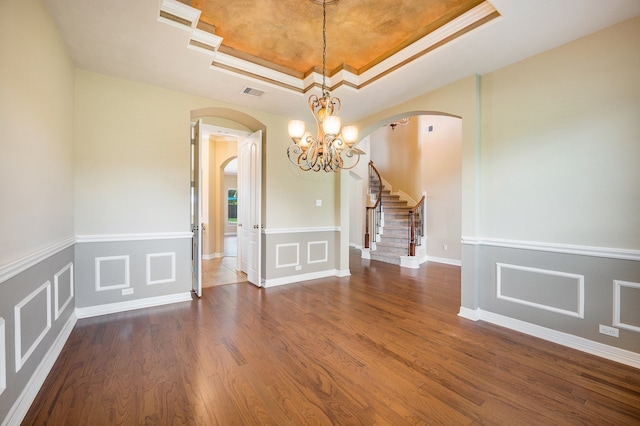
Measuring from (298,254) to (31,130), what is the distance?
381cm

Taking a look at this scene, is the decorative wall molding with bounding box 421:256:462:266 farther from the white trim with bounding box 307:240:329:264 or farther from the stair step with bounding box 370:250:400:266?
the white trim with bounding box 307:240:329:264

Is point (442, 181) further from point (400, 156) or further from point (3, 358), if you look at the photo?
point (3, 358)

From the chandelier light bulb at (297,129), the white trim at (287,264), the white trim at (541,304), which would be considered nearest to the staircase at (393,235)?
the white trim at (287,264)

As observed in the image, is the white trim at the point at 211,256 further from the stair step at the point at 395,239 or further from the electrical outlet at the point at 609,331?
the electrical outlet at the point at 609,331

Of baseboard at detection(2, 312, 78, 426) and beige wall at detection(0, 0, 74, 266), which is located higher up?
beige wall at detection(0, 0, 74, 266)

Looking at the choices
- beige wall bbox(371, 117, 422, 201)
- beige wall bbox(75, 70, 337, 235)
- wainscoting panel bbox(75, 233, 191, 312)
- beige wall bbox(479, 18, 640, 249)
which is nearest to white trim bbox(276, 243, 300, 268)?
wainscoting panel bbox(75, 233, 191, 312)

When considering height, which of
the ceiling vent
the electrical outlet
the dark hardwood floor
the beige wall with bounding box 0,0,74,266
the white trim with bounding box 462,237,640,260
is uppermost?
the ceiling vent

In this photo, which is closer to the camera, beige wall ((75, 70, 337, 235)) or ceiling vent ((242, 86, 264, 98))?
beige wall ((75, 70, 337, 235))

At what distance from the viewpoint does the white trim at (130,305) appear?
331 centimetres

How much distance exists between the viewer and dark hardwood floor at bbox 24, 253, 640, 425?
1.80m

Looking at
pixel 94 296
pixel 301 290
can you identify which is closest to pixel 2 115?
pixel 94 296

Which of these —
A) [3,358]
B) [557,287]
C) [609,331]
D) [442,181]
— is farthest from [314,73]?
[442,181]

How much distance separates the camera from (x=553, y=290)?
2.83 metres

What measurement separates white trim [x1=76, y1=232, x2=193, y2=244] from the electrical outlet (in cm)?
485
